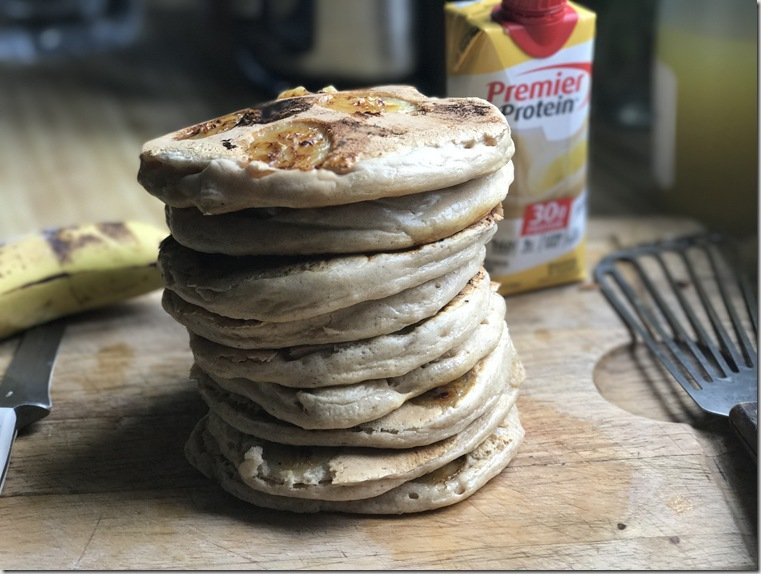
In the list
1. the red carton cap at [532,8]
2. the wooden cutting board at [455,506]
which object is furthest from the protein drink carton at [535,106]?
the wooden cutting board at [455,506]

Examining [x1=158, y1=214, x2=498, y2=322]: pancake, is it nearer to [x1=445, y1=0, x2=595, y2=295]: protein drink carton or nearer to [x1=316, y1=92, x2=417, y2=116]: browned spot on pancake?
[x1=316, y1=92, x2=417, y2=116]: browned spot on pancake

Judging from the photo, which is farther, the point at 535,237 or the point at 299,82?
the point at 299,82

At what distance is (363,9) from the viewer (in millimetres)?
2695

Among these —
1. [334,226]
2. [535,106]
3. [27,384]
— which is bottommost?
[27,384]

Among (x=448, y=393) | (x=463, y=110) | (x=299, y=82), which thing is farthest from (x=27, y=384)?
(x=299, y=82)

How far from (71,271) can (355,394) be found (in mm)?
779

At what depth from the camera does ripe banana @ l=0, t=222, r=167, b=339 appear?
168 cm

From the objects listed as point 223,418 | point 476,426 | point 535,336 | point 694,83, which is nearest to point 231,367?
point 223,418

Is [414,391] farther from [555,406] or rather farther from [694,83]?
[694,83]

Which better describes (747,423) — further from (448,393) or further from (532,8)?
(532,8)

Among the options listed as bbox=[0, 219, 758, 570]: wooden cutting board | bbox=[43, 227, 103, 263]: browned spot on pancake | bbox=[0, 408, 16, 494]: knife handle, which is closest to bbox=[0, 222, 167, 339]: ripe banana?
bbox=[43, 227, 103, 263]: browned spot on pancake

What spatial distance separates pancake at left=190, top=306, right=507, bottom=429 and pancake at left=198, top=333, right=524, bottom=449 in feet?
0.07

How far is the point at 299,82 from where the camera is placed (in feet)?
9.50

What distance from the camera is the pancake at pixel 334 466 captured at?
1201mm
